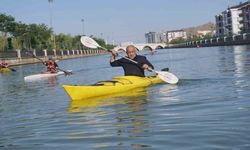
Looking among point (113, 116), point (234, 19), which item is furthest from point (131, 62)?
point (234, 19)

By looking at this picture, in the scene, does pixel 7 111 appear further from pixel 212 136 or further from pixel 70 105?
pixel 212 136

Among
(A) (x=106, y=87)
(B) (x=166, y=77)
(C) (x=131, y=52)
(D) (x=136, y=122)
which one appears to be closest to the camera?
(D) (x=136, y=122)

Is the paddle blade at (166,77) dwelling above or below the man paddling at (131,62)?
below

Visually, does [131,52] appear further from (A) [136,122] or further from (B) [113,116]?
(A) [136,122]

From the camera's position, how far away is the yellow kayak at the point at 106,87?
41.5 ft

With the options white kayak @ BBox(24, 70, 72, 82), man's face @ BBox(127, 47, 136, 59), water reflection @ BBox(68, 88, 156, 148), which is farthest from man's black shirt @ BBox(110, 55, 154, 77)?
white kayak @ BBox(24, 70, 72, 82)

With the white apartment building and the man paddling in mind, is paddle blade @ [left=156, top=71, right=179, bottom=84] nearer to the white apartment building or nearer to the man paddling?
the man paddling

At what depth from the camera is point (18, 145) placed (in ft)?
23.8

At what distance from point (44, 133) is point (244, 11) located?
155533 mm

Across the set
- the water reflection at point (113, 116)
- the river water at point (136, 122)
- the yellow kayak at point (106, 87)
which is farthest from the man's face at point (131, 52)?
the river water at point (136, 122)

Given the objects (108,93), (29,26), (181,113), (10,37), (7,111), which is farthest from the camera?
(29,26)

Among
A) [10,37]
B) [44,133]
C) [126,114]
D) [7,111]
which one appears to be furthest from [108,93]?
[10,37]

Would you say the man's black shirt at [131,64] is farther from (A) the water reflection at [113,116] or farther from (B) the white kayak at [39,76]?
(B) the white kayak at [39,76]

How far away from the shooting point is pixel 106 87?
13.3 m
